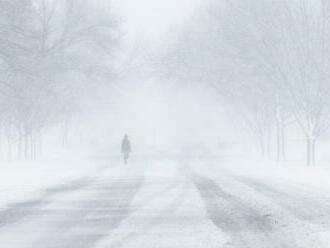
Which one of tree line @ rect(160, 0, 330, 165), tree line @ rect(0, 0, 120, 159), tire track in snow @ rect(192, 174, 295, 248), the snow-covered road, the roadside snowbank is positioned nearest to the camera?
tire track in snow @ rect(192, 174, 295, 248)

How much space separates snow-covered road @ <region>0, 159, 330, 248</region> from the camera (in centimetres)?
1013

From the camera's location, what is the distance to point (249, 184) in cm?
2227

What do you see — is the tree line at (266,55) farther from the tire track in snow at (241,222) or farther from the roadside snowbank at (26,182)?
the tire track in snow at (241,222)

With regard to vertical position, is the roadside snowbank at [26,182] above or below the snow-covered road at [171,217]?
below

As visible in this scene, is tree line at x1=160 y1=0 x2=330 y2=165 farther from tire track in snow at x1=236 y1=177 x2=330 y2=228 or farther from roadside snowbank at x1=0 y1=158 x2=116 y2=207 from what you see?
tire track in snow at x1=236 y1=177 x2=330 y2=228

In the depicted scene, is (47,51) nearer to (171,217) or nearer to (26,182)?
(26,182)

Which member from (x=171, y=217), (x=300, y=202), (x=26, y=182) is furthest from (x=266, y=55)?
(x=171, y=217)

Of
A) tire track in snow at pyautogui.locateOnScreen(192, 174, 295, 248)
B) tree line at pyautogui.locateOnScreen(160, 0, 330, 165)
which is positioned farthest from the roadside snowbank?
tree line at pyautogui.locateOnScreen(160, 0, 330, 165)

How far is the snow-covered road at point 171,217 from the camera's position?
10134 mm

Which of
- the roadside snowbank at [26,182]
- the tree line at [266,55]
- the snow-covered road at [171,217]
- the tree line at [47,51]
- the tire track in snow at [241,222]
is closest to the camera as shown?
the tire track in snow at [241,222]

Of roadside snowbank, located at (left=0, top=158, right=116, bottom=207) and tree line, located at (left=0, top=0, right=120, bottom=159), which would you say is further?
tree line, located at (left=0, top=0, right=120, bottom=159)

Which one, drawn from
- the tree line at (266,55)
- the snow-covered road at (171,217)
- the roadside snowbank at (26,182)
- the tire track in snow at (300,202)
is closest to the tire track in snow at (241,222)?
the snow-covered road at (171,217)

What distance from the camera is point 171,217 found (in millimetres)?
13234

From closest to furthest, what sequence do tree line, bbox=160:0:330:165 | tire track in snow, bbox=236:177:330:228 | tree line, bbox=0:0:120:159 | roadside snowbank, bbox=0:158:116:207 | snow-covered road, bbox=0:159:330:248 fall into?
snow-covered road, bbox=0:159:330:248 → tire track in snow, bbox=236:177:330:228 → roadside snowbank, bbox=0:158:116:207 → tree line, bbox=0:0:120:159 → tree line, bbox=160:0:330:165
